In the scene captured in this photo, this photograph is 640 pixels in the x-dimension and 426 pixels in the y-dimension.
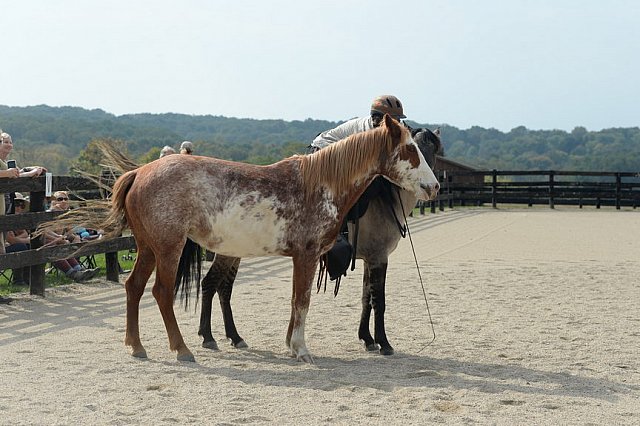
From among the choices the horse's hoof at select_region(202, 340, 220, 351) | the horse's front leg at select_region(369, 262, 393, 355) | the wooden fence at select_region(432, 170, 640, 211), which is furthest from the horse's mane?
the wooden fence at select_region(432, 170, 640, 211)

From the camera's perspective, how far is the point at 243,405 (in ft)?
15.0

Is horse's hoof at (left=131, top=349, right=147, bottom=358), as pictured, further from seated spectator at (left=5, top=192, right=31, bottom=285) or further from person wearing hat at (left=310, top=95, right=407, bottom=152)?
seated spectator at (left=5, top=192, right=31, bottom=285)

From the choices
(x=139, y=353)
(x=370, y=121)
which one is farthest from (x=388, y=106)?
(x=139, y=353)

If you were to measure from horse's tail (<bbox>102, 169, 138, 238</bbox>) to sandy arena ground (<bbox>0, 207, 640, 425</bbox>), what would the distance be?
929 mm

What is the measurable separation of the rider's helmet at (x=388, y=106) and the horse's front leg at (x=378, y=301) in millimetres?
1219

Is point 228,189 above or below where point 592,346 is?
above

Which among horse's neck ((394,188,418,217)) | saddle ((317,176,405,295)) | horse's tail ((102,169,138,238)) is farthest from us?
horse's neck ((394,188,418,217))

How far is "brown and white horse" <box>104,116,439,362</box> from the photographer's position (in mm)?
5621

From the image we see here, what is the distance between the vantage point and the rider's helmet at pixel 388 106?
259 inches

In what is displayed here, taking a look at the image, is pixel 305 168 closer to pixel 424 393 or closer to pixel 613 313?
pixel 424 393

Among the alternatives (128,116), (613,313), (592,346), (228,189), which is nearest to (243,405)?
(228,189)

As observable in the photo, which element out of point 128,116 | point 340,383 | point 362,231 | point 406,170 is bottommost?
point 340,383

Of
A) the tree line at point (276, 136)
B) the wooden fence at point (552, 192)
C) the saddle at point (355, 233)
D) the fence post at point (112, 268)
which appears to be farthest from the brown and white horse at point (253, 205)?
the tree line at point (276, 136)

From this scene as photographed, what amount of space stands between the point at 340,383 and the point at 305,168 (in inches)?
65.3
